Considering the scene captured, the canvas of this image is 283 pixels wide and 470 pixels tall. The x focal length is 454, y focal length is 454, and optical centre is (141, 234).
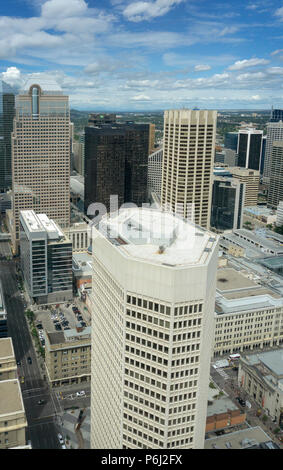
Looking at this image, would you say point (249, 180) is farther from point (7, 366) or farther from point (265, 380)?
point (7, 366)

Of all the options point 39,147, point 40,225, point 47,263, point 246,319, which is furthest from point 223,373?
point 39,147

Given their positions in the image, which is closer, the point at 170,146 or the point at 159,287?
the point at 159,287

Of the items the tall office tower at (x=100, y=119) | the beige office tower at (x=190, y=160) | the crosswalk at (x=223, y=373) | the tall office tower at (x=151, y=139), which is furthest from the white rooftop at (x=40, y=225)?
the tall office tower at (x=151, y=139)

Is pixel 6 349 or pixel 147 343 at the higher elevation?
pixel 147 343

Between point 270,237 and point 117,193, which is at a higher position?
point 117,193

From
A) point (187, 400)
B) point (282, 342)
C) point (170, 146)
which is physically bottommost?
point (282, 342)
